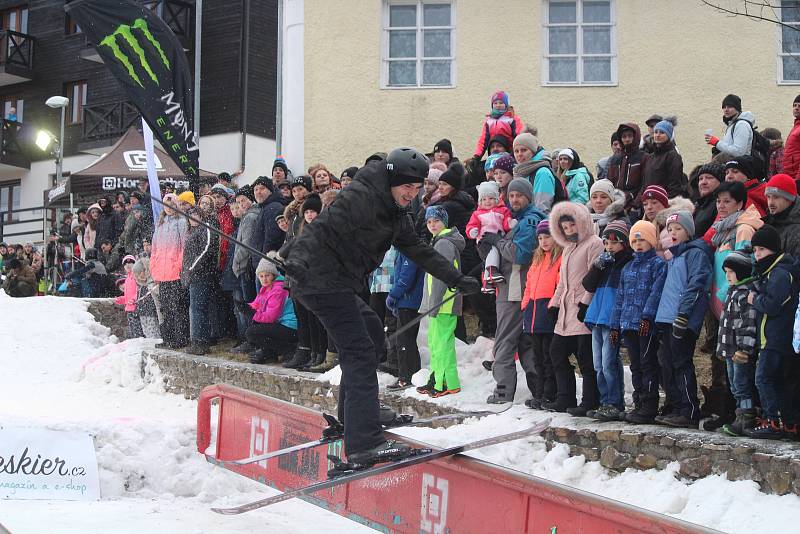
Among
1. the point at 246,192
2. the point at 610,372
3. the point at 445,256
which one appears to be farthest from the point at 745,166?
the point at 246,192

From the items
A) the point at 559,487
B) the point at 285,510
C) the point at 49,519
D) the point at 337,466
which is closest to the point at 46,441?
the point at 49,519

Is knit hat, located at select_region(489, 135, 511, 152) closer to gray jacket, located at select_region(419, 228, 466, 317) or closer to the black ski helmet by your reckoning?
gray jacket, located at select_region(419, 228, 466, 317)

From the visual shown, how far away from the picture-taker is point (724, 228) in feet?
24.2

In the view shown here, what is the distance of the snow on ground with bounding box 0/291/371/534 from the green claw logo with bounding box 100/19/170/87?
14.1ft

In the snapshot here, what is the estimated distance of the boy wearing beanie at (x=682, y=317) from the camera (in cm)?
707

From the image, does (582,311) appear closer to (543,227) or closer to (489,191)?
(543,227)

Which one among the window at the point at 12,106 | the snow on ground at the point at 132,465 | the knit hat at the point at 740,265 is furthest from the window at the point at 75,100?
the knit hat at the point at 740,265

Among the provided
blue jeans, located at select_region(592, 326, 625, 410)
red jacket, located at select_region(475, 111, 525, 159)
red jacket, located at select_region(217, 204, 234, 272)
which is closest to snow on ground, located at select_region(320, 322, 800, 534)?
blue jeans, located at select_region(592, 326, 625, 410)

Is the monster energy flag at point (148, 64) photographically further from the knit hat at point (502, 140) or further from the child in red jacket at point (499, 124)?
the knit hat at point (502, 140)

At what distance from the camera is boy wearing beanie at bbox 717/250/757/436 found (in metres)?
6.58

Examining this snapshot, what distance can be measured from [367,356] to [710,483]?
8.24ft

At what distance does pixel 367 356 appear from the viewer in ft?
19.6

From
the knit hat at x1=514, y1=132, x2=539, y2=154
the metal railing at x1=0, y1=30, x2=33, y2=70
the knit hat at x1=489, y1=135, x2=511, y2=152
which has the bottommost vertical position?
the knit hat at x1=514, y1=132, x2=539, y2=154

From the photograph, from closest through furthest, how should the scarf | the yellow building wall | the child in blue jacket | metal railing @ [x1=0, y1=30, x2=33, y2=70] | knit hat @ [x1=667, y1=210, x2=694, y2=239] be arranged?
the scarf < knit hat @ [x1=667, y1=210, x2=694, y2=239] < the child in blue jacket < the yellow building wall < metal railing @ [x1=0, y1=30, x2=33, y2=70]
